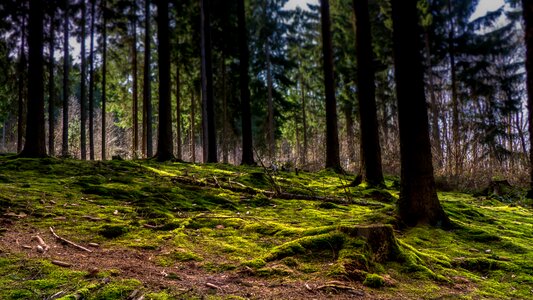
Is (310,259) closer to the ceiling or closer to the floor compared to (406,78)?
closer to the floor

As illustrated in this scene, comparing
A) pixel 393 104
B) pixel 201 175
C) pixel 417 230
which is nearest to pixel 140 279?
pixel 417 230

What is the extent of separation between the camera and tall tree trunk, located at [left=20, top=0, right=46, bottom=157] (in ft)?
33.4

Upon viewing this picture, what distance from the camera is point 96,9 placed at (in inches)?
764

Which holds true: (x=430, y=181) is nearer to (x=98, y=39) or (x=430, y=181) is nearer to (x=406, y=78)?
(x=406, y=78)

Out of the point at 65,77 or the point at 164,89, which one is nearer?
the point at 164,89

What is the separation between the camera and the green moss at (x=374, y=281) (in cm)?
340

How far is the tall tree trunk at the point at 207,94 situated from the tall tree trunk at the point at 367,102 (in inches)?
304

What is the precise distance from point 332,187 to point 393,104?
16087 mm

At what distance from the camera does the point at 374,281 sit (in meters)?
3.42

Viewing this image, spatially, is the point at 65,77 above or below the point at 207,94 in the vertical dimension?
above

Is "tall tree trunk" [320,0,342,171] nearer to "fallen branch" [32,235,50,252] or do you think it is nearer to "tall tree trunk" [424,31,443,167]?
"tall tree trunk" [424,31,443,167]

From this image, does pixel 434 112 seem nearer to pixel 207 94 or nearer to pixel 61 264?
pixel 207 94

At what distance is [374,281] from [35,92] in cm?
1042

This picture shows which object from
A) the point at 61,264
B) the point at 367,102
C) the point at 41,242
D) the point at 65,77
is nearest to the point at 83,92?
the point at 65,77
